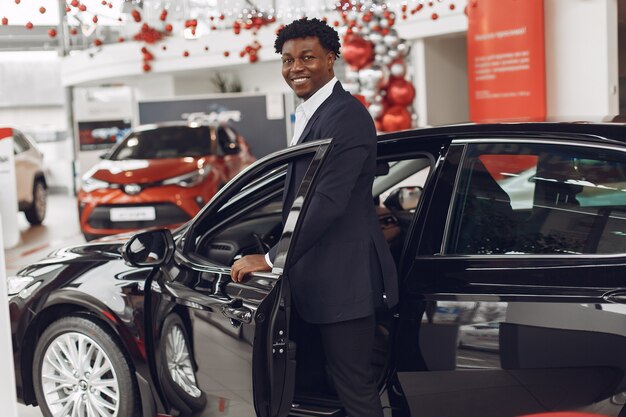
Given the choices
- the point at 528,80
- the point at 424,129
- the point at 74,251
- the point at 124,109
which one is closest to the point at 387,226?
the point at 424,129

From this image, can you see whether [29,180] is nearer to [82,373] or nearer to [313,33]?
[82,373]

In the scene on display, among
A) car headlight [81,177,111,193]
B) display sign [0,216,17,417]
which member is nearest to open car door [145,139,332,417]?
display sign [0,216,17,417]

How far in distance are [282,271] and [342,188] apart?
0.27 metres

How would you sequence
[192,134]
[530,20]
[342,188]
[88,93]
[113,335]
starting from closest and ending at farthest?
[342,188], [113,335], [530,20], [192,134], [88,93]

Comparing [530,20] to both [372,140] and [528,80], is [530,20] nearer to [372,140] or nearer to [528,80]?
[528,80]

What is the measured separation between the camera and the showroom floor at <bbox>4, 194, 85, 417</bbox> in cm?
977

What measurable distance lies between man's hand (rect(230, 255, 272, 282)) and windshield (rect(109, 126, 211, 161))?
719 cm

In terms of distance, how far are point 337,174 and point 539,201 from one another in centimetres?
57

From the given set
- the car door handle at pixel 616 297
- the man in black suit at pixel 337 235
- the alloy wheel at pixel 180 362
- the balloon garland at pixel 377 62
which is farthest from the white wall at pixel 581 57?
the car door handle at pixel 616 297

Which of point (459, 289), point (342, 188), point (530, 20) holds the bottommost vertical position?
point (459, 289)

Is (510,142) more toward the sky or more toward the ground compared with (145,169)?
more toward the sky

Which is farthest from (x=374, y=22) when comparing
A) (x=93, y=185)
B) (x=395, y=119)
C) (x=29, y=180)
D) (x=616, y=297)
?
(x=616, y=297)

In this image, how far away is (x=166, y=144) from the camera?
994 centimetres

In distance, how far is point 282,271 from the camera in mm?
2359
